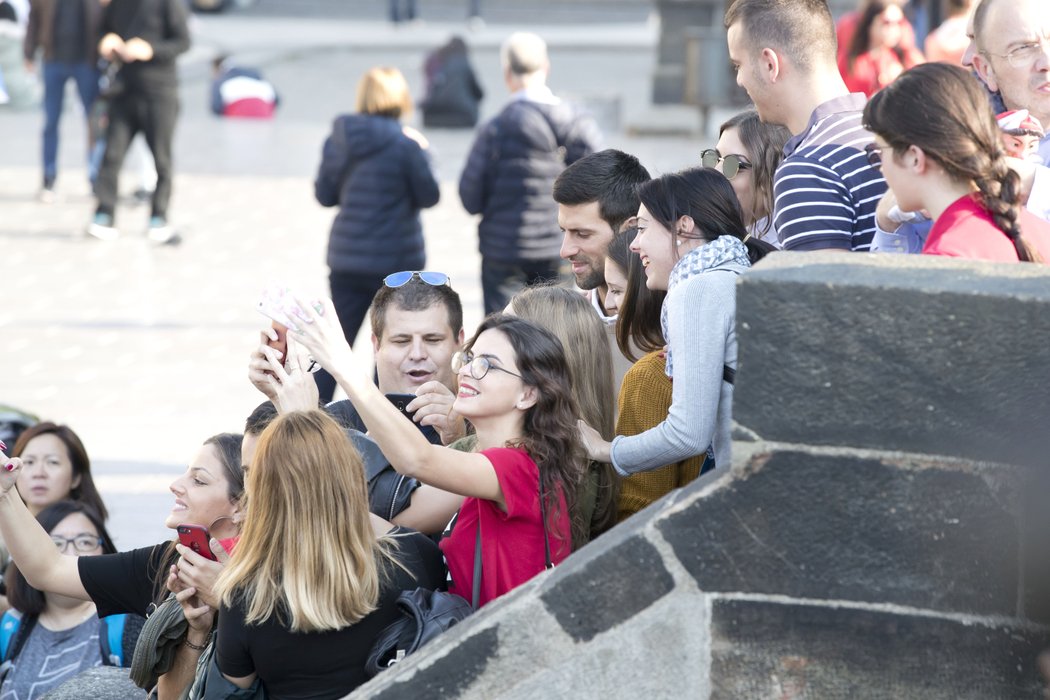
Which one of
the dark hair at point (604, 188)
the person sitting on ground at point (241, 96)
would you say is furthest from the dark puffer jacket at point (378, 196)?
the person sitting on ground at point (241, 96)

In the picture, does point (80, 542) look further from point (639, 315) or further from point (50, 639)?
point (639, 315)

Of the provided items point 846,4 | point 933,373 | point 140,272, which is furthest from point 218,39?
point 933,373

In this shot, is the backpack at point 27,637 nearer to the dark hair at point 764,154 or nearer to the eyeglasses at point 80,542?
the eyeglasses at point 80,542

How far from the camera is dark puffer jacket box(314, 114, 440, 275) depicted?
838 cm

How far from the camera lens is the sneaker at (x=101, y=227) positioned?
1305 cm

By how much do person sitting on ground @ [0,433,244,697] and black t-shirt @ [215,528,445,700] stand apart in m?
0.52

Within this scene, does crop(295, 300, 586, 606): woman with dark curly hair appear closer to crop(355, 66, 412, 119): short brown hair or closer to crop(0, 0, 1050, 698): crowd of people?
crop(0, 0, 1050, 698): crowd of people

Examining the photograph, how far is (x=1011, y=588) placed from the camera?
275cm

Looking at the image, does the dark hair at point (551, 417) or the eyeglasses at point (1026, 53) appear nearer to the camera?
the dark hair at point (551, 417)

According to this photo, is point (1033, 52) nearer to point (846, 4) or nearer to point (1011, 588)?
point (1011, 588)

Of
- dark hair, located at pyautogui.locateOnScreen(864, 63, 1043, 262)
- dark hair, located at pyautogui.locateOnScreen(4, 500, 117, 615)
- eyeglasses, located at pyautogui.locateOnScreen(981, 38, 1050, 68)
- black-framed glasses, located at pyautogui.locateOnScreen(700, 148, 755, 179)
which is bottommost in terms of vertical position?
dark hair, located at pyautogui.locateOnScreen(4, 500, 117, 615)

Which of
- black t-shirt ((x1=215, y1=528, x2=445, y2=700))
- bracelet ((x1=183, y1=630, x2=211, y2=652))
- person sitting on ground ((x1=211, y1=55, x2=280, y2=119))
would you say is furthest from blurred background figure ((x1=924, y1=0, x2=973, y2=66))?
person sitting on ground ((x1=211, y1=55, x2=280, y2=119))

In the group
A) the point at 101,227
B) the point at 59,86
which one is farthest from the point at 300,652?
the point at 59,86

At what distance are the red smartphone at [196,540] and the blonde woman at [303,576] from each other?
432 mm
